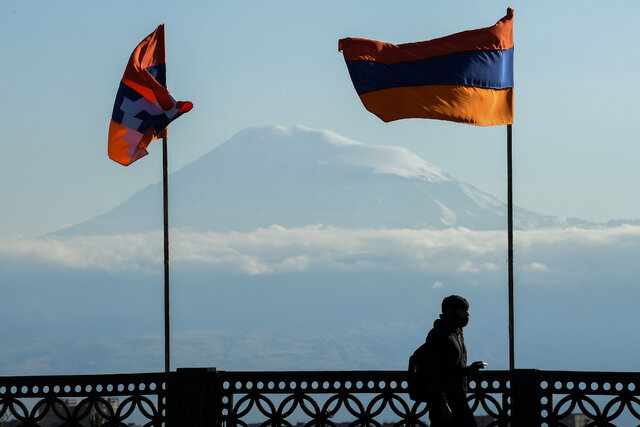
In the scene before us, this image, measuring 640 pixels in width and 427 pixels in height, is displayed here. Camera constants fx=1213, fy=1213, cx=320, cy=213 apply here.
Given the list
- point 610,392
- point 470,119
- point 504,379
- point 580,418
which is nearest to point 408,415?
point 504,379

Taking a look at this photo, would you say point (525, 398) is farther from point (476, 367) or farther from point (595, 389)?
point (476, 367)

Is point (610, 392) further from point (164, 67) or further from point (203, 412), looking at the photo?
point (164, 67)

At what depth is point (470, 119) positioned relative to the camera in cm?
1827

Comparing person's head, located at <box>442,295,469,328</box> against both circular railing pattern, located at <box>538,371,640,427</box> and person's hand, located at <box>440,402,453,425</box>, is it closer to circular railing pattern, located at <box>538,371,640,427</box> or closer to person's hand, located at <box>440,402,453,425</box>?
person's hand, located at <box>440,402,453,425</box>

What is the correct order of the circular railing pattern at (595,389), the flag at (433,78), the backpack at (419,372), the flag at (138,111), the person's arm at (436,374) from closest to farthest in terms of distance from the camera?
the person's arm at (436,374), the backpack at (419,372), the circular railing pattern at (595,389), the flag at (433,78), the flag at (138,111)

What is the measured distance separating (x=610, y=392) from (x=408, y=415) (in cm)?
278

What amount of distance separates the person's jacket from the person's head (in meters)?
0.08

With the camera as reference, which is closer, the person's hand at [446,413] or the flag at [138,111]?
the person's hand at [446,413]

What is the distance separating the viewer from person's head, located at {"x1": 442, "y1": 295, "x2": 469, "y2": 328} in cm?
1388

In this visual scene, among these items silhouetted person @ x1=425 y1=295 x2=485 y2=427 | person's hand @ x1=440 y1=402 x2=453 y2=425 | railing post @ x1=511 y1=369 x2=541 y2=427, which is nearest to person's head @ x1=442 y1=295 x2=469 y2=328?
silhouetted person @ x1=425 y1=295 x2=485 y2=427

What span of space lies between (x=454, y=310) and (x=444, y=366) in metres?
0.65

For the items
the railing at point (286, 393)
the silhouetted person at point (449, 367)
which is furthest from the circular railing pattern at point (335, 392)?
the silhouetted person at point (449, 367)

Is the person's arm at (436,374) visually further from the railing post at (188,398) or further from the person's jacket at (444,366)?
the railing post at (188,398)

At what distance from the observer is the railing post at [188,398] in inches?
668
